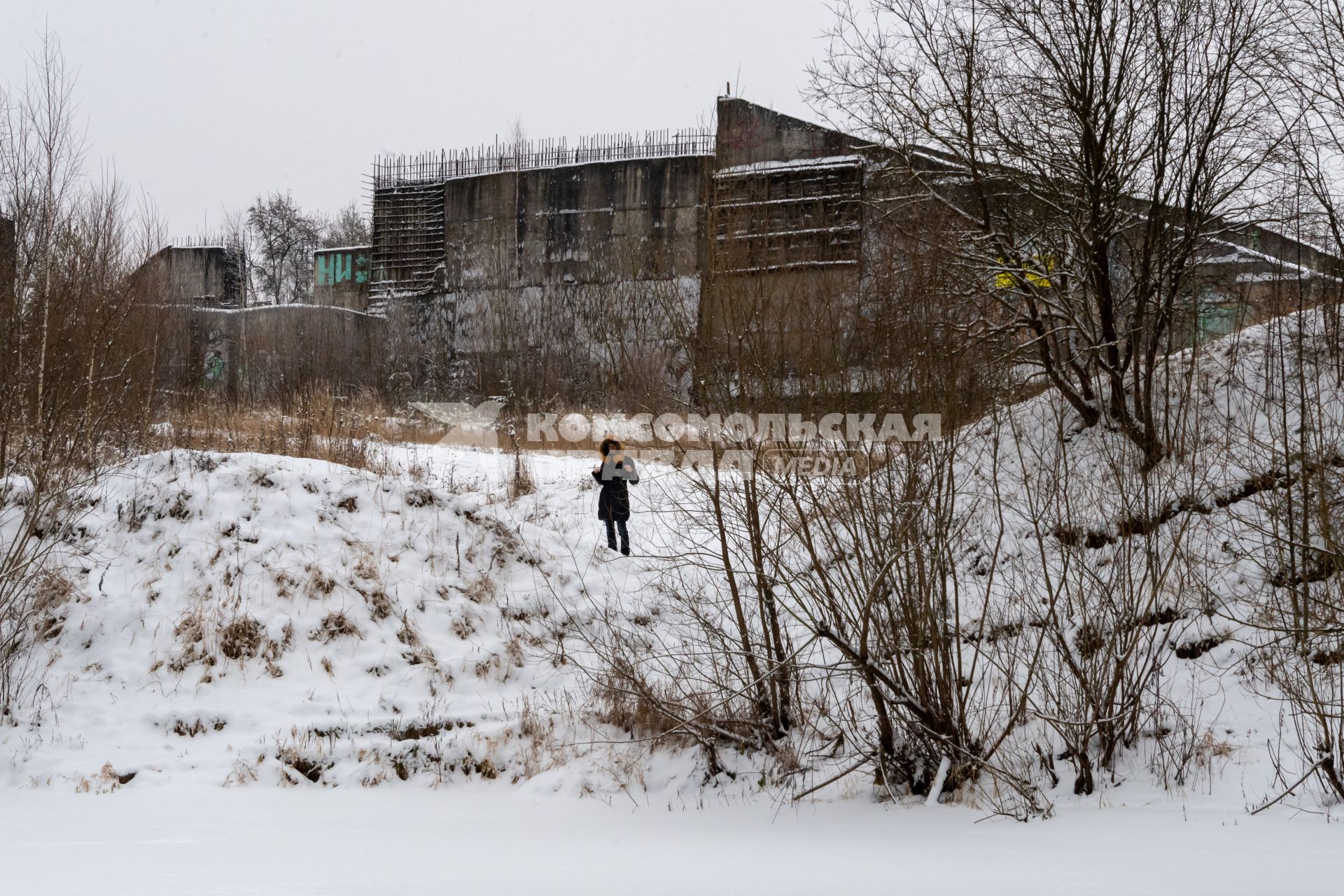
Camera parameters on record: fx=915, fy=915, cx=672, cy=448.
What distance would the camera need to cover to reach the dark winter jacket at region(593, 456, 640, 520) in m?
10.4

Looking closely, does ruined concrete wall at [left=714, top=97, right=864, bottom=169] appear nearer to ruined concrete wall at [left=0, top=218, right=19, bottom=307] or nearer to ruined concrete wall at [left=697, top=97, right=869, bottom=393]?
ruined concrete wall at [left=697, top=97, right=869, bottom=393]

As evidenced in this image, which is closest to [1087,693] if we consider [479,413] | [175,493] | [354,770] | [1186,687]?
[1186,687]

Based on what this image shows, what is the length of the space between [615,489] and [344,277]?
2208cm

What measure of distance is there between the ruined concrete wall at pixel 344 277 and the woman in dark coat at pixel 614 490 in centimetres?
1982

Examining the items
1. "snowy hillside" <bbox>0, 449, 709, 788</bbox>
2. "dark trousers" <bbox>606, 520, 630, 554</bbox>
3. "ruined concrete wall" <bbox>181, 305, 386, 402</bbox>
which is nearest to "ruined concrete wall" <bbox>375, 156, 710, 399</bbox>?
"ruined concrete wall" <bbox>181, 305, 386, 402</bbox>

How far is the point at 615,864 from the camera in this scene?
5.70 m

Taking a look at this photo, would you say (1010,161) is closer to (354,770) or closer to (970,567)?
(970,567)

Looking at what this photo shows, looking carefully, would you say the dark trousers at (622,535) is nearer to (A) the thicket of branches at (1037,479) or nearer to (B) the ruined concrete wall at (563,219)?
(A) the thicket of branches at (1037,479)

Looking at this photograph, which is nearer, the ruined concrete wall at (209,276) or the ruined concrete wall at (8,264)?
the ruined concrete wall at (8,264)

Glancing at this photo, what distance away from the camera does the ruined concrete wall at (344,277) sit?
1128 inches

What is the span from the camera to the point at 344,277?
29.5 metres

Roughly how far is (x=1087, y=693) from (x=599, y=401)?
1436 centimetres

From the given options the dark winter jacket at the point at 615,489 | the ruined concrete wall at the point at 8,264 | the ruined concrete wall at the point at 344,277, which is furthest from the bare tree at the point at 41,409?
the ruined concrete wall at the point at 344,277

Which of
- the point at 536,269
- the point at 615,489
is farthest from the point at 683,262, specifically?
the point at 536,269
